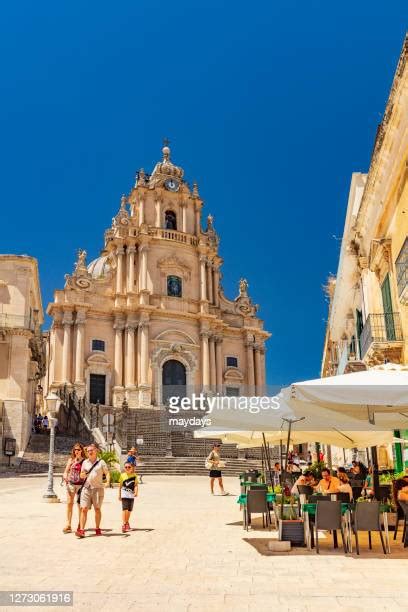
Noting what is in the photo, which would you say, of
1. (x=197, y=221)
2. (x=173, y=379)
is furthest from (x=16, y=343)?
(x=197, y=221)

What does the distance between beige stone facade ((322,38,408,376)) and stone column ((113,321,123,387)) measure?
21.4 metres

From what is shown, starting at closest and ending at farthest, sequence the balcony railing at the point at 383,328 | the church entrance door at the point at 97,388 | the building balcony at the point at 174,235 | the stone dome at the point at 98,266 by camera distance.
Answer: the balcony railing at the point at 383,328 < the church entrance door at the point at 97,388 < the building balcony at the point at 174,235 < the stone dome at the point at 98,266

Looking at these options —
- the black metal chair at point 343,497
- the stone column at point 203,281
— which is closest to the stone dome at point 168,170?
the stone column at point 203,281

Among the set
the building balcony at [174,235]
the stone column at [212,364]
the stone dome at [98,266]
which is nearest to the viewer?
the stone column at [212,364]

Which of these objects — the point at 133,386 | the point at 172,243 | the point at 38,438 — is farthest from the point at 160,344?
the point at 38,438

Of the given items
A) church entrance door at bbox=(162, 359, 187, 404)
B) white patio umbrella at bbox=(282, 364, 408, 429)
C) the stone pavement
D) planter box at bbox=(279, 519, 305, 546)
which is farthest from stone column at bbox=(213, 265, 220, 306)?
white patio umbrella at bbox=(282, 364, 408, 429)

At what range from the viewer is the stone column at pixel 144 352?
129 ft

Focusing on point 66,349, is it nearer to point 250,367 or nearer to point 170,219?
point 170,219

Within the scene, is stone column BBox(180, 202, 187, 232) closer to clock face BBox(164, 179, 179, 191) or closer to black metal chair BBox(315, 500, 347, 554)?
clock face BBox(164, 179, 179, 191)

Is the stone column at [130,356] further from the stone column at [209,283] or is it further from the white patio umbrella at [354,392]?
the white patio umbrella at [354,392]

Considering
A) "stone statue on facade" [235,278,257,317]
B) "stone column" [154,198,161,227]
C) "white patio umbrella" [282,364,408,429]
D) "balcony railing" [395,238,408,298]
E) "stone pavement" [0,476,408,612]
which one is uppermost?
"stone column" [154,198,161,227]

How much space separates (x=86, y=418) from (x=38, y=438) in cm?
314

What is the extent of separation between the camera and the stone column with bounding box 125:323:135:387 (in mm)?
39469

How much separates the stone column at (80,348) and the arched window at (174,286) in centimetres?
651
